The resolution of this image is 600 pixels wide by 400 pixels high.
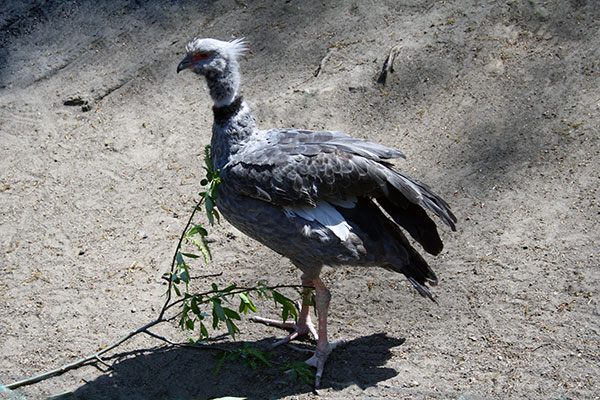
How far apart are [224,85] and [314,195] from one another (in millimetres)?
978

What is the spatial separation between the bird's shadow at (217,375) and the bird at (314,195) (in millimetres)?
151

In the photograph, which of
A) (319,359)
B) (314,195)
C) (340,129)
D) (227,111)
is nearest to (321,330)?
(319,359)

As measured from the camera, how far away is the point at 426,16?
22.3 feet

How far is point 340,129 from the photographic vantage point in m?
5.95

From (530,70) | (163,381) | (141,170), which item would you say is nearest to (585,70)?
(530,70)

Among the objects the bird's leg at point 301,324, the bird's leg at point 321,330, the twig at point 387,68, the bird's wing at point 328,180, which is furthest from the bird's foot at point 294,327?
the twig at point 387,68

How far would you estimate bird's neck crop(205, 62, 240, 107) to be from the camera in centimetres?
415

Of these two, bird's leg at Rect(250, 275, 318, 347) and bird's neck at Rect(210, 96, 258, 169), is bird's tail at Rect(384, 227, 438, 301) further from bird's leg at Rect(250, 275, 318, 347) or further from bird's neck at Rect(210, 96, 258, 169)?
bird's neck at Rect(210, 96, 258, 169)

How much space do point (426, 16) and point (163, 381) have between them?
4.75 metres

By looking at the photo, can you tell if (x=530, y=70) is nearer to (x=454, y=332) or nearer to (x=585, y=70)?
(x=585, y=70)

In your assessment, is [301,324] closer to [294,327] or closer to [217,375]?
[294,327]

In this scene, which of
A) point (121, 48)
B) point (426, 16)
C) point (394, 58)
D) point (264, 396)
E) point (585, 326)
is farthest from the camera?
point (121, 48)

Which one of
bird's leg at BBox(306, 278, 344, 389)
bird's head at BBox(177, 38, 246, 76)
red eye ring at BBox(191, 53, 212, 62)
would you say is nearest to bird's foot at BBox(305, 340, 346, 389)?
bird's leg at BBox(306, 278, 344, 389)

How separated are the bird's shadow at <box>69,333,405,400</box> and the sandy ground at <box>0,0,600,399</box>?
1 cm
